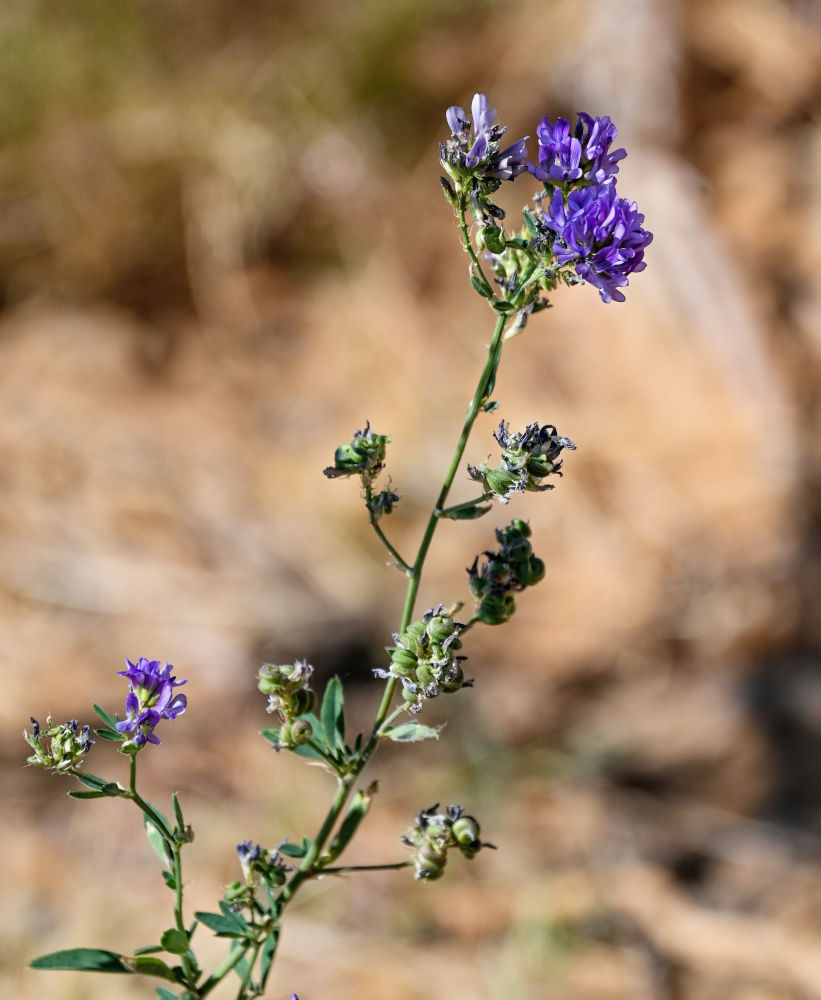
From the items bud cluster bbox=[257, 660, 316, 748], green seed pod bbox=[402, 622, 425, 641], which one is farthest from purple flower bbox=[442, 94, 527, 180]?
bud cluster bbox=[257, 660, 316, 748]

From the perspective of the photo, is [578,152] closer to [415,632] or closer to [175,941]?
[415,632]

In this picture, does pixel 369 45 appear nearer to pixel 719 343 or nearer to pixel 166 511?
pixel 719 343

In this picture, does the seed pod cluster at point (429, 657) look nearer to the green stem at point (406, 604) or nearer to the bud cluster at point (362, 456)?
the green stem at point (406, 604)

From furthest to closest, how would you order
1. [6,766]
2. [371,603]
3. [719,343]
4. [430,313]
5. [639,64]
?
1. [430,313]
2. [639,64]
3. [719,343]
4. [371,603]
5. [6,766]

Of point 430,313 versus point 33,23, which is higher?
point 33,23

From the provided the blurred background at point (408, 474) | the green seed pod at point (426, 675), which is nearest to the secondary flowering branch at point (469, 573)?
the green seed pod at point (426, 675)

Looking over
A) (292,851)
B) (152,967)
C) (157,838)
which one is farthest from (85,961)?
(292,851)

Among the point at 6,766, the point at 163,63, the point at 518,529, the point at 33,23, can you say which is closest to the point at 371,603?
the point at 6,766

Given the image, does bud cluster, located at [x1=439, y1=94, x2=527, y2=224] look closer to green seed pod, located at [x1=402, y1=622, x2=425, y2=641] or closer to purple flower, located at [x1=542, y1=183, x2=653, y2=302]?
purple flower, located at [x1=542, y1=183, x2=653, y2=302]
